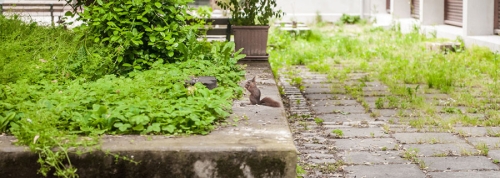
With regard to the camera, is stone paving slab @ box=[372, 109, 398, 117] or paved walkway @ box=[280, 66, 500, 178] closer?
paved walkway @ box=[280, 66, 500, 178]

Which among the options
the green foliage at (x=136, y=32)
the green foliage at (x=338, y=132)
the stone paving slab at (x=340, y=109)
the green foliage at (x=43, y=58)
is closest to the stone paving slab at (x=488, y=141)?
the green foliage at (x=338, y=132)

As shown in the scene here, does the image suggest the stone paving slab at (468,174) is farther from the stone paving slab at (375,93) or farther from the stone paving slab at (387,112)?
the stone paving slab at (375,93)

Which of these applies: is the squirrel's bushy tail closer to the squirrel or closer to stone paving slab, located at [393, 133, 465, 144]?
the squirrel

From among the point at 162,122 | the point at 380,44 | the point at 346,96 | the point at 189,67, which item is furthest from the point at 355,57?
the point at 162,122

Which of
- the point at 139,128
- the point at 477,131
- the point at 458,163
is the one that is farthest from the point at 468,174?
the point at 139,128

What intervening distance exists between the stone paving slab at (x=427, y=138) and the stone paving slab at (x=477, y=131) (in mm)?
162

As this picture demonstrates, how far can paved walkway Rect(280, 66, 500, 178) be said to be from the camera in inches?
200

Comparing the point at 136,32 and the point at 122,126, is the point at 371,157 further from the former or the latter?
the point at 136,32

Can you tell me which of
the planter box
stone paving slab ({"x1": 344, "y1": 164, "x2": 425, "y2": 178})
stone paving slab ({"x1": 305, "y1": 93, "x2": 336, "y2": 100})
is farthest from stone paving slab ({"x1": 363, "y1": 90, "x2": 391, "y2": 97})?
stone paving slab ({"x1": 344, "y1": 164, "x2": 425, "y2": 178})

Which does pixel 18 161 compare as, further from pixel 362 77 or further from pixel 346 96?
pixel 362 77

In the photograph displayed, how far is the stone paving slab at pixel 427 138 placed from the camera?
5.92m

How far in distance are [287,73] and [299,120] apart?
3.55 meters

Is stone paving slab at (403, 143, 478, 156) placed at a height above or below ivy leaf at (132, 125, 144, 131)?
below

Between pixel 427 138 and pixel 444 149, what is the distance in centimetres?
38
